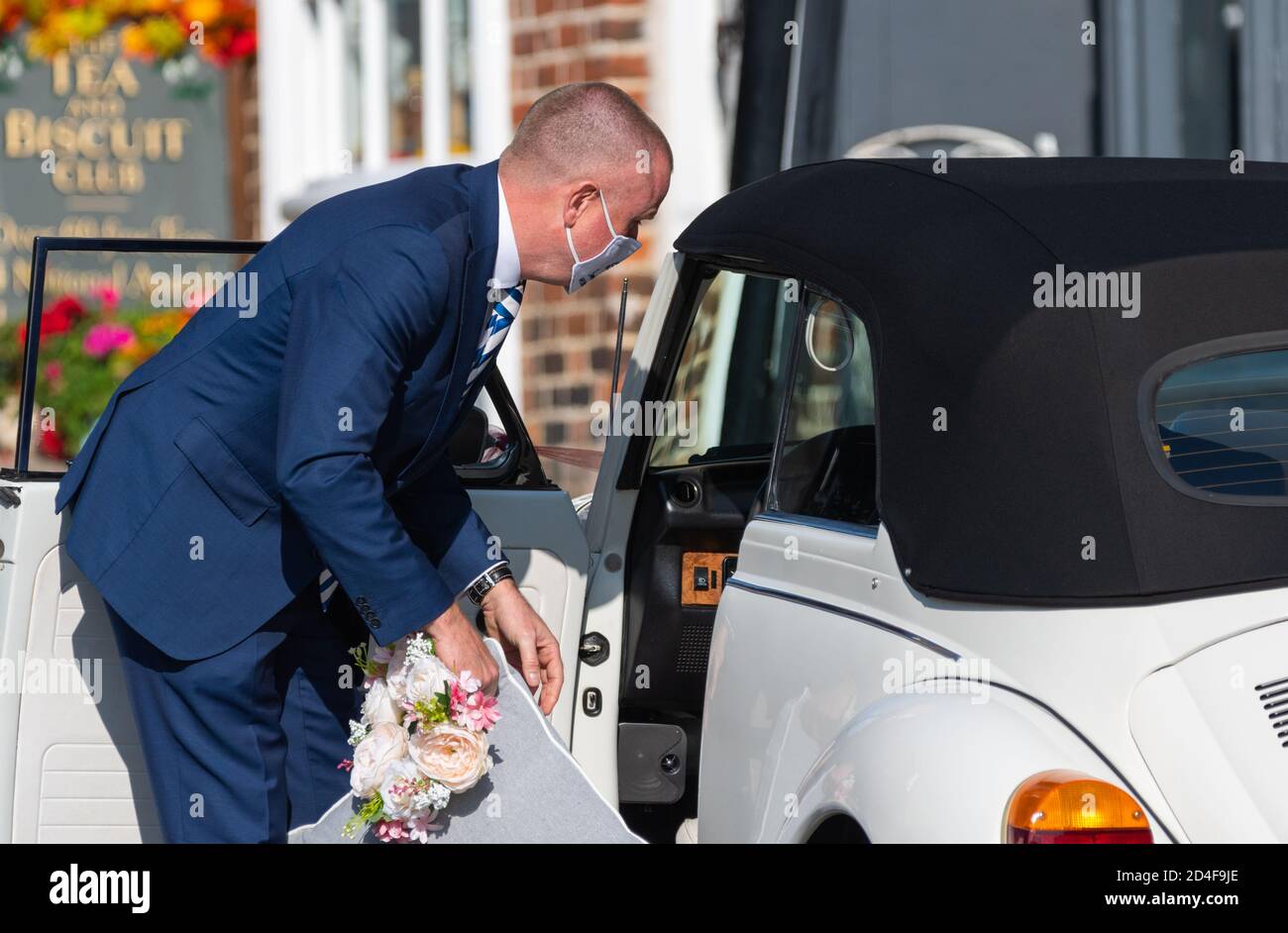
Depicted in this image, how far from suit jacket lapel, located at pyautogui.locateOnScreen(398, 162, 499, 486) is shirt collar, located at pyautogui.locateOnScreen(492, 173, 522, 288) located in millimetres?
12

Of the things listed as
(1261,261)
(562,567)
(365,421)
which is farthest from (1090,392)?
(562,567)

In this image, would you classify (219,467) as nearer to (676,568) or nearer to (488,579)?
(488,579)

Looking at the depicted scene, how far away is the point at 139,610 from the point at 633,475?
1.26m

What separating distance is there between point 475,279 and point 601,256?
233 millimetres

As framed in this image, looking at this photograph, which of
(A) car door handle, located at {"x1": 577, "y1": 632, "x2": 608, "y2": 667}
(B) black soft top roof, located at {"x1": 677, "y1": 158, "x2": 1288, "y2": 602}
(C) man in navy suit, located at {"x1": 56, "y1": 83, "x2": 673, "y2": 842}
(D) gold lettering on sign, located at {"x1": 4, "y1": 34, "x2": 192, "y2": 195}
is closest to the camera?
(B) black soft top roof, located at {"x1": 677, "y1": 158, "x2": 1288, "y2": 602}

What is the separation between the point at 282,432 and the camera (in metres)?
2.77

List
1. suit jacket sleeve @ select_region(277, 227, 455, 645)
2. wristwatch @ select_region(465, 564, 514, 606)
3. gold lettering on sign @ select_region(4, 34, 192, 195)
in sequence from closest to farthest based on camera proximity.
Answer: suit jacket sleeve @ select_region(277, 227, 455, 645), wristwatch @ select_region(465, 564, 514, 606), gold lettering on sign @ select_region(4, 34, 192, 195)

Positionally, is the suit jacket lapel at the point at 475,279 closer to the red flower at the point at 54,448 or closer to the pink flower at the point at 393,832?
the pink flower at the point at 393,832

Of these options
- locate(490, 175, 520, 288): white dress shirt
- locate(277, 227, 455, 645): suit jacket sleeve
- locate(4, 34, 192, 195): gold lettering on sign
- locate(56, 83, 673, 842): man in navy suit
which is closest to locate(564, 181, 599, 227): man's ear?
locate(56, 83, 673, 842): man in navy suit

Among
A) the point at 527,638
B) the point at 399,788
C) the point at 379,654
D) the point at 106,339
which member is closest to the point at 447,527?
the point at 527,638

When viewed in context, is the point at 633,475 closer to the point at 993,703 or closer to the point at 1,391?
the point at 993,703

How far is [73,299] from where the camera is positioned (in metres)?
11.2

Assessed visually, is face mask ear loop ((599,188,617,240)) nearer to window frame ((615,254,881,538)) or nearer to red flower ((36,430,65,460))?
window frame ((615,254,881,538))

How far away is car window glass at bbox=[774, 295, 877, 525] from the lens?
3.07 m
